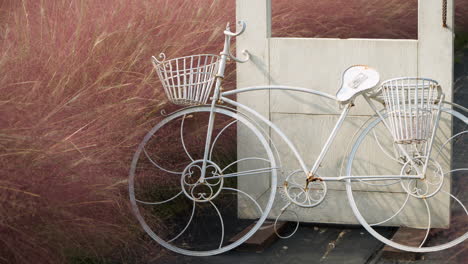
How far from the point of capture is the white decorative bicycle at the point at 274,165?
164 inches

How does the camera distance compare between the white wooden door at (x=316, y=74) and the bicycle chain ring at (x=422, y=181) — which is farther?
the white wooden door at (x=316, y=74)

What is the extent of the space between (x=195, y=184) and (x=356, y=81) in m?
0.92

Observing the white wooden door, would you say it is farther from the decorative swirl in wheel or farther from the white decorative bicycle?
the decorative swirl in wheel

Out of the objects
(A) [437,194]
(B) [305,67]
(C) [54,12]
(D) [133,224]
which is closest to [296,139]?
(B) [305,67]

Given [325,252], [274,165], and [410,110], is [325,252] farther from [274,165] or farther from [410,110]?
[410,110]

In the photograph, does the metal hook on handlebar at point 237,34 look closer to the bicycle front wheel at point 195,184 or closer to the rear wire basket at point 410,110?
the bicycle front wheel at point 195,184

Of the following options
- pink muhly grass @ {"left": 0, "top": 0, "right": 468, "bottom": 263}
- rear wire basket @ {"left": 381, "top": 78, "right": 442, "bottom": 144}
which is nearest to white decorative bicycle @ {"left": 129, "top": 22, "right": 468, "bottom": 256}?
rear wire basket @ {"left": 381, "top": 78, "right": 442, "bottom": 144}

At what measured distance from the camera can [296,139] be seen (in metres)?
4.80

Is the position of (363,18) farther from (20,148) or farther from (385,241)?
(20,148)

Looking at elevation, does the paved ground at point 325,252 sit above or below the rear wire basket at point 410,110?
below

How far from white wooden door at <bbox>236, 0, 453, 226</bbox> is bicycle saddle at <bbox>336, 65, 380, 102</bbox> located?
47 cm

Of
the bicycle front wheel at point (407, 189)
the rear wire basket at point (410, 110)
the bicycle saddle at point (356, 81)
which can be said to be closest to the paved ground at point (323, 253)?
the bicycle front wheel at point (407, 189)

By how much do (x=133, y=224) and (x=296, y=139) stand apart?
44.7 inches

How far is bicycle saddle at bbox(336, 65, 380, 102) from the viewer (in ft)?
13.5
